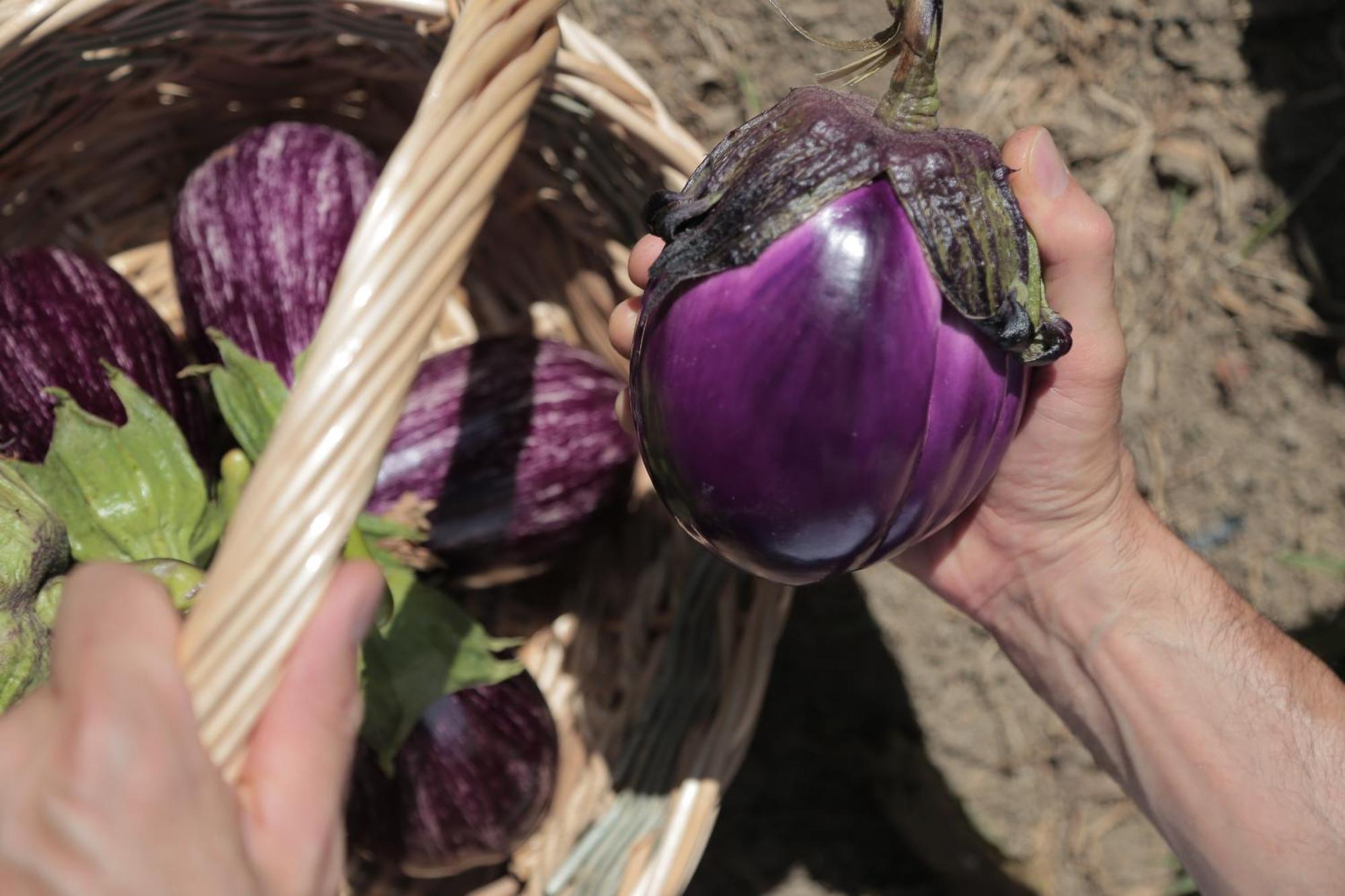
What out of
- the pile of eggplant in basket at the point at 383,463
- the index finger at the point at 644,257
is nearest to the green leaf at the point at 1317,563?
the pile of eggplant in basket at the point at 383,463

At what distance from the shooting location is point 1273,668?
3.23 ft

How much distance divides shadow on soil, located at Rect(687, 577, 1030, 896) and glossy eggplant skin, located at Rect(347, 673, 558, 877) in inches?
18.0

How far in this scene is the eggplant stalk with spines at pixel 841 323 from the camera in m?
0.63

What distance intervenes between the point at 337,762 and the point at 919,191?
1.43ft

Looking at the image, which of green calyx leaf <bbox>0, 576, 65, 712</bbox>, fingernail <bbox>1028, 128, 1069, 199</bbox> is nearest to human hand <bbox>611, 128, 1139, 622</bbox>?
fingernail <bbox>1028, 128, 1069, 199</bbox>

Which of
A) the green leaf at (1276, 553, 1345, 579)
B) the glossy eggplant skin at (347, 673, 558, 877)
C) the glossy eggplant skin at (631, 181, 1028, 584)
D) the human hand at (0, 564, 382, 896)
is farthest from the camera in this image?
the green leaf at (1276, 553, 1345, 579)

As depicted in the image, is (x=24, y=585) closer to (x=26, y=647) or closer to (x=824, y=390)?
(x=26, y=647)

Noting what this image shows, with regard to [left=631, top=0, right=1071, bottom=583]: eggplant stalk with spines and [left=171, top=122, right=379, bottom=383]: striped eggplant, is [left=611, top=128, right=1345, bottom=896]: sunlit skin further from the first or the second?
[left=171, top=122, right=379, bottom=383]: striped eggplant

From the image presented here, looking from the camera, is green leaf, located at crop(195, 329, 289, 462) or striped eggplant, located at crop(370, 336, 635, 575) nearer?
green leaf, located at crop(195, 329, 289, 462)

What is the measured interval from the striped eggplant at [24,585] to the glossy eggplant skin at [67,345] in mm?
137

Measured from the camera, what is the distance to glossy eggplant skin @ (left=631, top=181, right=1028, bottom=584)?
632mm

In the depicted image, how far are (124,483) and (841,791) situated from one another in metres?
0.96

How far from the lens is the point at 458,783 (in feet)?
3.41

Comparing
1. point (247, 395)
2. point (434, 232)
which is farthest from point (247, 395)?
point (434, 232)
